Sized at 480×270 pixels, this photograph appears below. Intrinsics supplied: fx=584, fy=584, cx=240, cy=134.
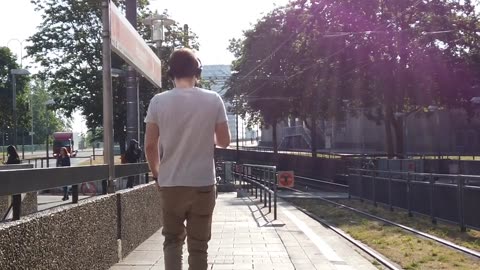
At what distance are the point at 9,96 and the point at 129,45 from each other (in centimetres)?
4805

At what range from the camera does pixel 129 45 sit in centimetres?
716

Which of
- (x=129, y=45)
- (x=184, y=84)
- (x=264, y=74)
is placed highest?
(x=264, y=74)

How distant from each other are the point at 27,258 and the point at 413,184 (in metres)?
11.8

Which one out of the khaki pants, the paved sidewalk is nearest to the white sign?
→ the paved sidewalk

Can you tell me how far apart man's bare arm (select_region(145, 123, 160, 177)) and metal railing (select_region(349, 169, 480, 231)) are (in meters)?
8.06

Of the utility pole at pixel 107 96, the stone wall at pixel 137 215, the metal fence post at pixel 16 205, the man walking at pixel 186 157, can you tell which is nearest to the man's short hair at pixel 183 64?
the man walking at pixel 186 157

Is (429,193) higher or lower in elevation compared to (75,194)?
lower

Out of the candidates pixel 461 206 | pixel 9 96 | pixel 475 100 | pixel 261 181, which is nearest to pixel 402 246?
pixel 461 206

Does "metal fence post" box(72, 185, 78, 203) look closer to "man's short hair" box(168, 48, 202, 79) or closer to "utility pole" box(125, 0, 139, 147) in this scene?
"man's short hair" box(168, 48, 202, 79)

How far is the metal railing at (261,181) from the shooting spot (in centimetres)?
1431

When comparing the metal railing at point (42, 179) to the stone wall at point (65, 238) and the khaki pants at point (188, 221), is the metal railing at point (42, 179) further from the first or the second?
the khaki pants at point (188, 221)

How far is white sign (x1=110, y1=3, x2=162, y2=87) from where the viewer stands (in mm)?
6398

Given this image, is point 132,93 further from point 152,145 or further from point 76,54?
point 76,54

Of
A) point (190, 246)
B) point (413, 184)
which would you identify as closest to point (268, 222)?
point (413, 184)
